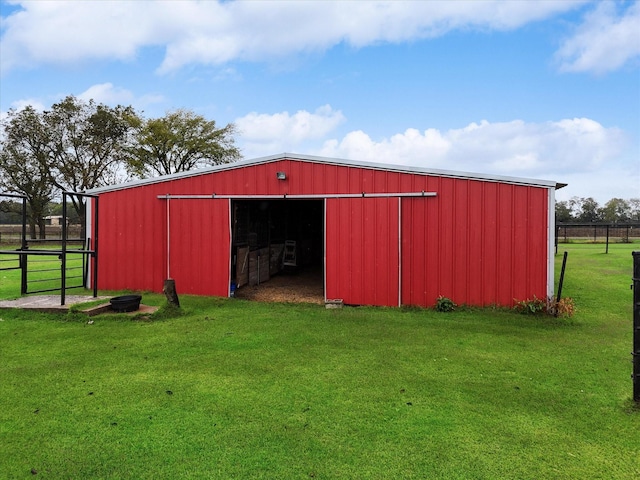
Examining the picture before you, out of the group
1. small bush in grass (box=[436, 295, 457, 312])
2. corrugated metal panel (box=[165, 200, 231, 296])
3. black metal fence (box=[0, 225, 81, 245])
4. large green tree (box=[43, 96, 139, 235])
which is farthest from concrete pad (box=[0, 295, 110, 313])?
large green tree (box=[43, 96, 139, 235])

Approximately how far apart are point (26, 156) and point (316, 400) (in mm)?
29611

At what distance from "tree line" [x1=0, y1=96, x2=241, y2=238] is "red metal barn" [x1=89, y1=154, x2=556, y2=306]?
17.3 meters

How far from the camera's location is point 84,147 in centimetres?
2666

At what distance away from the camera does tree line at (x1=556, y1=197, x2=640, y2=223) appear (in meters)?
47.8

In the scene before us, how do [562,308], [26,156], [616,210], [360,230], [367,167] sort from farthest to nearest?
[616,210], [26,156], [360,230], [367,167], [562,308]

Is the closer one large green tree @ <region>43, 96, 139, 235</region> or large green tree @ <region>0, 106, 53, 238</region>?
large green tree @ <region>0, 106, 53, 238</region>

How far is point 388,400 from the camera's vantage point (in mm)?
3324

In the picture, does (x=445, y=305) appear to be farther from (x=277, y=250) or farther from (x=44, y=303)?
(x=44, y=303)

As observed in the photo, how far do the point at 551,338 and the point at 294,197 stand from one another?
16.1ft

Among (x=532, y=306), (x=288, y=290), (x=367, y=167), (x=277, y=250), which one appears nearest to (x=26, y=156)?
(x=277, y=250)

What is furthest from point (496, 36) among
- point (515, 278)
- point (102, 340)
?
point (102, 340)

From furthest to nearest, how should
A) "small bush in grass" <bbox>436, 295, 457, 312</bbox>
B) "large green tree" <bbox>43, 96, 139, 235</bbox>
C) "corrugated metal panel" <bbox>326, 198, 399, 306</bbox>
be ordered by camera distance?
"large green tree" <bbox>43, 96, 139, 235</bbox> < "corrugated metal panel" <bbox>326, 198, 399, 306</bbox> < "small bush in grass" <bbox>436, 295, 457, 312</bbox>

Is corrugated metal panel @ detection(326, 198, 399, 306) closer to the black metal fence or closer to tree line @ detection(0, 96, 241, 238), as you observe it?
tree line @ detection(0, 96, 241, 238)

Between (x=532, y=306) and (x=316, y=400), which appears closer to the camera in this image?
(x=316, y=400)
